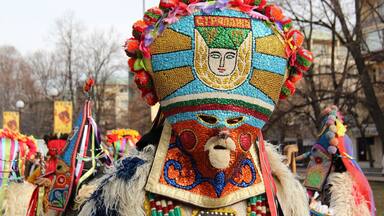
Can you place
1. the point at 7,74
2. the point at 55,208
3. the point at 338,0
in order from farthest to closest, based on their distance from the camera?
the point at 7,74 < the point at 338,0 < the point at 55,208

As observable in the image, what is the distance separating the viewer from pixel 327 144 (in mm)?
5738

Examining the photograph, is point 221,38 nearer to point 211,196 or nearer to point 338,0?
point 211,196

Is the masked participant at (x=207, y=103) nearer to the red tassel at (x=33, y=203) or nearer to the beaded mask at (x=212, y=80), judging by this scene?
the beaded mask at (x=212, y=80)

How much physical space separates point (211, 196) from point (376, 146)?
1547 inches

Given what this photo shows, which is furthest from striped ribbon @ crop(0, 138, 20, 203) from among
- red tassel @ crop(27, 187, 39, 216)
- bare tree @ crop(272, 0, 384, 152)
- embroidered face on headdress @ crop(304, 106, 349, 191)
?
bare tree @ crop(272, 0, 384, 152)

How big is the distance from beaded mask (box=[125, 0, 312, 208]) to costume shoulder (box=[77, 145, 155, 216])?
67 millimetres

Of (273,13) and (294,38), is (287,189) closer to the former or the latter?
(294,38)

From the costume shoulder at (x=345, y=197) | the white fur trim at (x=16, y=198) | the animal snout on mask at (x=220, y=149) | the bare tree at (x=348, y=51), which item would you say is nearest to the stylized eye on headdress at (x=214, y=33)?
the animal snout on mask at (x=220, y=149)

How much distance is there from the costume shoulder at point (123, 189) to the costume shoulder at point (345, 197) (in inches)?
102

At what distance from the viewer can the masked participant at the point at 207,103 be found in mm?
2754

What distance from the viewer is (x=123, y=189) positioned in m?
2.92

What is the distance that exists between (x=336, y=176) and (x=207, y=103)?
3.06m

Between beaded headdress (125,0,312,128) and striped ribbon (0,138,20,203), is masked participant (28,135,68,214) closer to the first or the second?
striped ribbon (0,138,20,203)

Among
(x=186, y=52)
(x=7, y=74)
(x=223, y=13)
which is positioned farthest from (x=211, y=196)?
(x=7, y=74)
